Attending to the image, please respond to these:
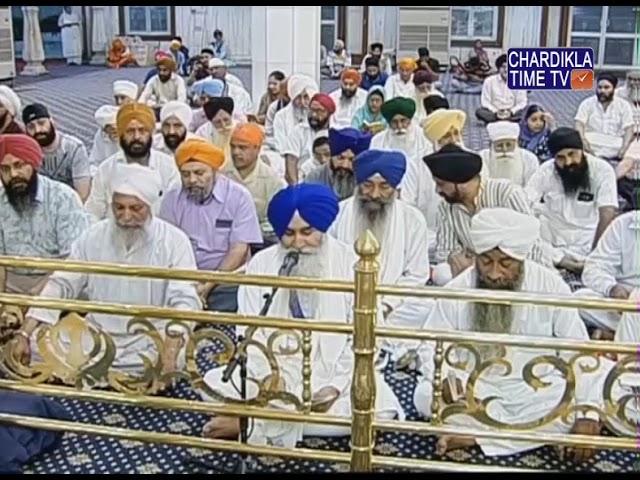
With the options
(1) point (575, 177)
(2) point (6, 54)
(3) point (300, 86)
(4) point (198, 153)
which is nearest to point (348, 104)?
(3) point (300, 86)

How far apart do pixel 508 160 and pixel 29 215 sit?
248cm

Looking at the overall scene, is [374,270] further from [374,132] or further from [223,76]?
[223,76]

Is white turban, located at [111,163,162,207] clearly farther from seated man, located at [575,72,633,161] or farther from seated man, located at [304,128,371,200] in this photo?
seated man, located at [575,72,633,161]

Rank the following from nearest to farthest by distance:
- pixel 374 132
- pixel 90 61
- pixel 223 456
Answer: pixel 223 456
pixel 374 132
pixel 90 61

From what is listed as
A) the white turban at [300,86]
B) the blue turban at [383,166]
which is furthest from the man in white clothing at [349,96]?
the blue turban at [383,166]

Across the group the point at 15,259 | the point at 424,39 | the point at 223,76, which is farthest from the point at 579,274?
the point at 424,39

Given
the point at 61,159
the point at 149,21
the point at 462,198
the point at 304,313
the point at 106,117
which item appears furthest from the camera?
the point at 149,21

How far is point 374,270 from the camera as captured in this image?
6.12ft

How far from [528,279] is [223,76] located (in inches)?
219

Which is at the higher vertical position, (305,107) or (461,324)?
(305,107)

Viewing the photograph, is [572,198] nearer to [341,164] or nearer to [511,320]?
[341,164]

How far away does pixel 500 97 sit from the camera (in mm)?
8539

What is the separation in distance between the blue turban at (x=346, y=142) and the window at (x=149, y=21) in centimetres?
710

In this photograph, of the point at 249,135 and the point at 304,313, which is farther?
the point at 249,135
